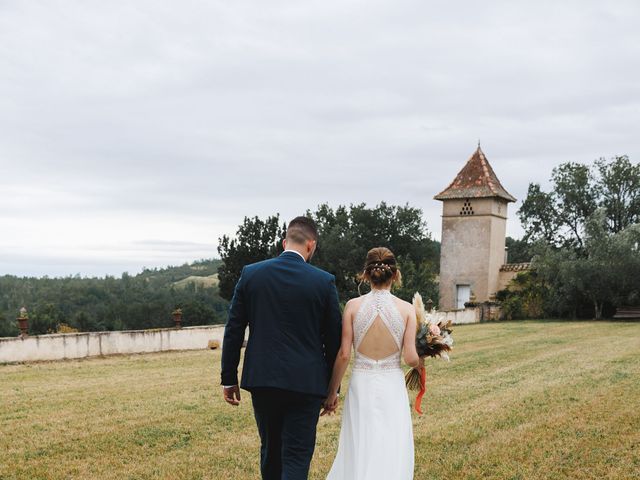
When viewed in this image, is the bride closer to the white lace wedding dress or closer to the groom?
the white lace wedding dress

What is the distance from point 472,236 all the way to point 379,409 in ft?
106

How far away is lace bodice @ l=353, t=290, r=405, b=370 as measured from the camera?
4.88 metres

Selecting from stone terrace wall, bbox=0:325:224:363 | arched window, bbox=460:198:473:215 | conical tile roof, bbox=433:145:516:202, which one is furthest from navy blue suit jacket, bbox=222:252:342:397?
arched window, bbox=460:198:473:215

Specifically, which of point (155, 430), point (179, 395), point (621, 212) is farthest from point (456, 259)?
point (155, 430)

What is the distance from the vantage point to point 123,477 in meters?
5.98

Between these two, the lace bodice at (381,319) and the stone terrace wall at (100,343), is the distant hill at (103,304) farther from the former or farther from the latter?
the lace bodice at (381,319)

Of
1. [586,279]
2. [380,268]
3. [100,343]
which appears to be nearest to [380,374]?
[380,268]

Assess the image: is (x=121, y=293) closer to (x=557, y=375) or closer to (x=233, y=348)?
(x=557, y=375)

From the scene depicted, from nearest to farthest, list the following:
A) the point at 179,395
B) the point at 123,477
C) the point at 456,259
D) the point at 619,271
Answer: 1. the point at 123,477
2. the point at 179,395
3. the point at 619,271
4. the point at 456,259

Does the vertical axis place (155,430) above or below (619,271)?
below

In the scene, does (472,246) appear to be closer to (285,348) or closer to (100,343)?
(100,343)

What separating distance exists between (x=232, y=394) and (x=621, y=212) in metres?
45.1

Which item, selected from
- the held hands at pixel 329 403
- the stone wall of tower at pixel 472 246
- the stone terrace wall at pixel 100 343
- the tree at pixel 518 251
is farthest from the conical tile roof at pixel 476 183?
the held hands at pixel 329 403

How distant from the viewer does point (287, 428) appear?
4309 mm
